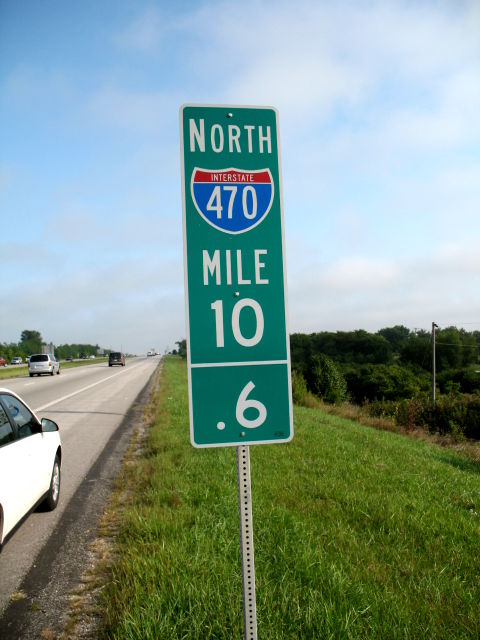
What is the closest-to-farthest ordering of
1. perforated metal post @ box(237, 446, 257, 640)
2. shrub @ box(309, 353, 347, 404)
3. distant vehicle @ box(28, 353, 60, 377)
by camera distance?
perforated metal post @ box(237, 446, 257, 640) < shrub @ box(309, 353, 347, 404) < distant vehicle @ box(28, 353, 60, 377)

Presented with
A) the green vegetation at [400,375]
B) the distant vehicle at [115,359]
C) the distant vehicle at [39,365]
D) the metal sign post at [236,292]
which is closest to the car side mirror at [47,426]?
the metal sign post at [236,292]

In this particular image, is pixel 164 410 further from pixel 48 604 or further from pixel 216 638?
pixel 216 638

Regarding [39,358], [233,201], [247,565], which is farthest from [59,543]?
[39,358]

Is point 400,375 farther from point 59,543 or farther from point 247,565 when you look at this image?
→ point 247,565

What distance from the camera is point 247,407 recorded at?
8.00 feet

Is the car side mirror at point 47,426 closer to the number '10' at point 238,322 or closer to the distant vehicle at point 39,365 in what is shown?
the number '10' at point 238,322

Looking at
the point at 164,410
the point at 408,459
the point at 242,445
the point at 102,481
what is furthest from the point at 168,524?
the point at 164,410

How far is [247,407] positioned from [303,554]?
6.92 feet

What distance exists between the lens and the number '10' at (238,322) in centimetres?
243

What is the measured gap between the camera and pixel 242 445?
242cm

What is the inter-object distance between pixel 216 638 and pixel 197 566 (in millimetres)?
837

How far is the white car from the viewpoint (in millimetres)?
4578

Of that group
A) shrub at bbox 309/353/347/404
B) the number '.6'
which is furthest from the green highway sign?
A: shrub at bbox 309/353/347/404

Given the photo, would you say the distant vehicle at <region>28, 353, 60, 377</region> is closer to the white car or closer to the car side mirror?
the white car
